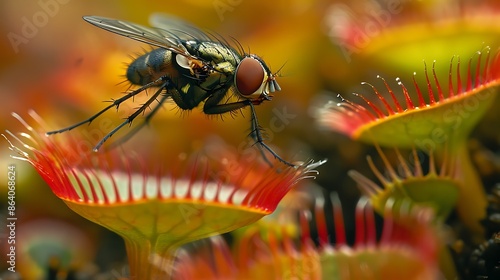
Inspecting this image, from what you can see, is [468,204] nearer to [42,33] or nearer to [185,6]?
[185,6]

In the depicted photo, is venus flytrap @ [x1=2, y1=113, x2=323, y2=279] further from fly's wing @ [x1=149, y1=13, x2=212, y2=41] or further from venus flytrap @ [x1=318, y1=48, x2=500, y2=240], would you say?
fly's wing @ [x1=149, y1=13, x2=212, y2=41]

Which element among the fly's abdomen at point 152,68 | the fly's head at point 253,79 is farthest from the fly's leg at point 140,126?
the fly's head at point 253,79

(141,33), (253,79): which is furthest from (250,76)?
(141,33)

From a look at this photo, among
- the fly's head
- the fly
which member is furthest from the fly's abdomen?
the fly's head

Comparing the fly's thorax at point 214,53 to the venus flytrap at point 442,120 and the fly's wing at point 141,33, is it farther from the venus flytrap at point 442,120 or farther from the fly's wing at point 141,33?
the venus flytrap at point 442,120

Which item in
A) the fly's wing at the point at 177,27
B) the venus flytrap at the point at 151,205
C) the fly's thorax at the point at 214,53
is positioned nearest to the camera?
the venus flytrap at the point at 151,205

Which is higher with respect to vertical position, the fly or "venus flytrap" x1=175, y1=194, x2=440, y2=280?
the fly
